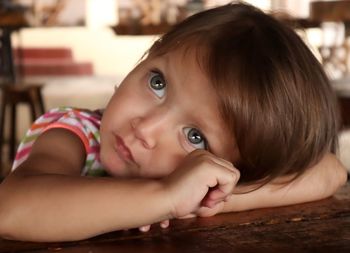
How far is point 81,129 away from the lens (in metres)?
0.85

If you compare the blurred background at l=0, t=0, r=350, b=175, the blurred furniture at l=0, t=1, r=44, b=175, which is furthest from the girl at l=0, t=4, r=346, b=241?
the blurred background at l=0, t=0, r=350, b=175

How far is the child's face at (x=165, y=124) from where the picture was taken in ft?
2.24

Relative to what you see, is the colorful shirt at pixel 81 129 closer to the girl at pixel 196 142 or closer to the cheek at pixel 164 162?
the girl at pixel 196 142

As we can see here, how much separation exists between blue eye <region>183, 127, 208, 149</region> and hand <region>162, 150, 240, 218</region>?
0.05 metres

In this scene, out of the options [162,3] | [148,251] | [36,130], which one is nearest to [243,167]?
[148,251]

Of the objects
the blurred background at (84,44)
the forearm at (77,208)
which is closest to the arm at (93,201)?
the forearm at (77,208)

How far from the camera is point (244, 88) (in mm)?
678

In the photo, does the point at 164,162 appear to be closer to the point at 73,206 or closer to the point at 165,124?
the point at 165,124

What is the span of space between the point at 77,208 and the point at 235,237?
16cm

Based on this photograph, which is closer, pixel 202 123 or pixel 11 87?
pixel 202 123

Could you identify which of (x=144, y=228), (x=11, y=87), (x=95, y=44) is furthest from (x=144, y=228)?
(x=95, y=44)

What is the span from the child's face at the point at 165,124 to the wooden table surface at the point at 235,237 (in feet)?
0.26

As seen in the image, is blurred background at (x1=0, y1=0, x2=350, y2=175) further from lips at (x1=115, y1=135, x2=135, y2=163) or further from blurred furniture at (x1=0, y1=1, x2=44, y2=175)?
lips at (x1=115, y1=135, x2=135, y2=163)

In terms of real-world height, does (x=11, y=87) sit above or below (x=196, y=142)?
below
